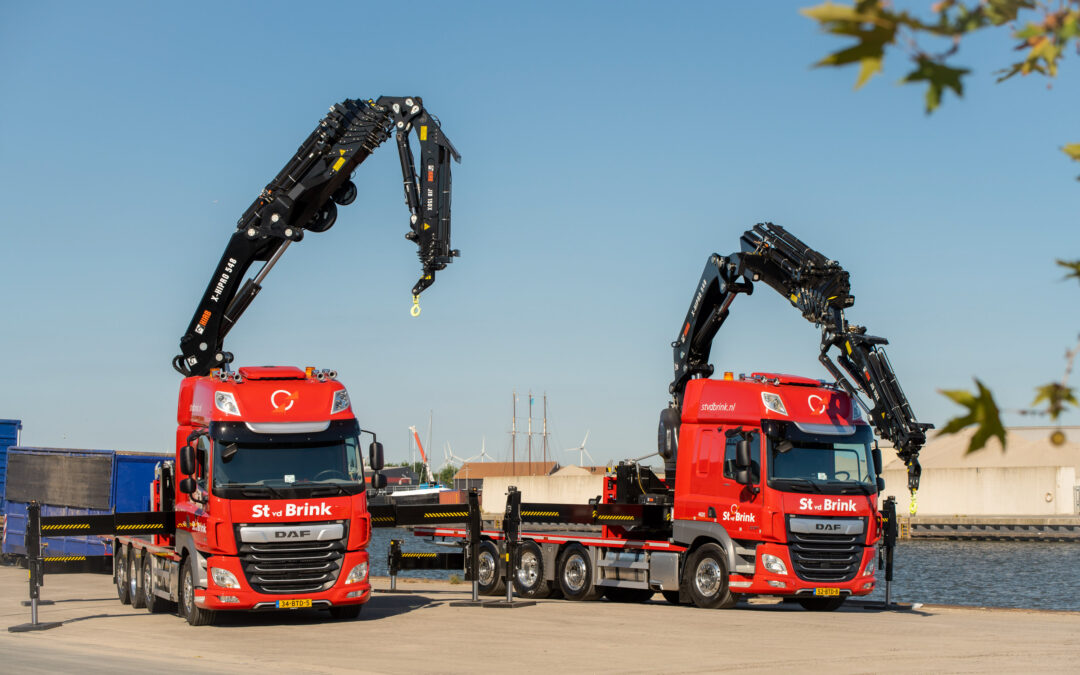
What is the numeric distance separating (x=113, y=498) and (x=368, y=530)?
10442mm

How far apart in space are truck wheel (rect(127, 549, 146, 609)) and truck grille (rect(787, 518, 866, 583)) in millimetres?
10056

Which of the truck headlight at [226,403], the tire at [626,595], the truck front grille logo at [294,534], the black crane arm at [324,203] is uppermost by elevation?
the black crane arm at [324,203]

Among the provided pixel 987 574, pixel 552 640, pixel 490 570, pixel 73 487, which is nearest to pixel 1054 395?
pixel 552 640

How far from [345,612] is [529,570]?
4808mm

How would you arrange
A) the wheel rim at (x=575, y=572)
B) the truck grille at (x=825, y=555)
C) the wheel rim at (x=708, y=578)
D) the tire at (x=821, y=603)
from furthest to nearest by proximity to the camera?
the wheel rim at (x=575, y=572), the tire at (x=821, y=603), the wheel rim at (x=708, y=578), the truck grille at (x=825, y=555)

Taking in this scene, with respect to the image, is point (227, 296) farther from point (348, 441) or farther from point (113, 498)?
point (113, 498)

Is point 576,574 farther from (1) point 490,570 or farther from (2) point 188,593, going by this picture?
(2) point 188,593

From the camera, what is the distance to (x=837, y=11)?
314cm

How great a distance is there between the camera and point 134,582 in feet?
64.7

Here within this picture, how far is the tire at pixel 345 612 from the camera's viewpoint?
17.4 meters

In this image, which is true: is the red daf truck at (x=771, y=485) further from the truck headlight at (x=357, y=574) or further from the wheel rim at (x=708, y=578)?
the truck headlight at (x=357, y=574)

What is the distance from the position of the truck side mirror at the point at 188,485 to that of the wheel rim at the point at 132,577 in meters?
3.82

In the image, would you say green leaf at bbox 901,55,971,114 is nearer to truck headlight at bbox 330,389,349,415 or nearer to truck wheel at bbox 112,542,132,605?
truck headlight at bbox 330,389,349,415

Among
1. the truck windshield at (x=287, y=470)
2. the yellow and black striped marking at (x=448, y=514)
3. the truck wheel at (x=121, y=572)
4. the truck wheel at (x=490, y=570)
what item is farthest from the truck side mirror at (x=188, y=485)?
the truck wheel at (x=490, y=570)
